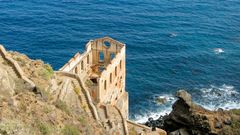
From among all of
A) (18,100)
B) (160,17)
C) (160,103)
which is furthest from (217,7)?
(18,100)

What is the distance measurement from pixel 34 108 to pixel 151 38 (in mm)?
93156

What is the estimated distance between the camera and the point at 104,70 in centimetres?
6725

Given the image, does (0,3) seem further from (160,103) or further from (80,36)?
(160,103)

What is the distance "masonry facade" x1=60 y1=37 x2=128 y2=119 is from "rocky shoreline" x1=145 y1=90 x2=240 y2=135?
9.03 metres

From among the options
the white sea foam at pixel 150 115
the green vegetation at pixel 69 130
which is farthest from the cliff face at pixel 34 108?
the white sea foam at pixel 150 115

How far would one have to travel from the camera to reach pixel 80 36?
12262 centimetres

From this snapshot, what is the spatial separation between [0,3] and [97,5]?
31.6 meters

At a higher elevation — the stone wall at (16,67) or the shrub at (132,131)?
the stone wall at (16,67)

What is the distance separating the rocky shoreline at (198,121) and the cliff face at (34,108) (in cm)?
3294

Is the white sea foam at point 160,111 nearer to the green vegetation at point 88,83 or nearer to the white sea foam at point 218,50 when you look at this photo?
the white sea foam at point 218,50

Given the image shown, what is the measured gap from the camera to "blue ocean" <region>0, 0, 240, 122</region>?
10294cm

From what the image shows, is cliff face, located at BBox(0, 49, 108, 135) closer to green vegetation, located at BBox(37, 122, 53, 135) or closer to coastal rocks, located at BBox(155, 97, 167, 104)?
green vegetation, located at BBox(37, 122, 53, 135)

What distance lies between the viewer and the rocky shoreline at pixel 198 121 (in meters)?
73.1

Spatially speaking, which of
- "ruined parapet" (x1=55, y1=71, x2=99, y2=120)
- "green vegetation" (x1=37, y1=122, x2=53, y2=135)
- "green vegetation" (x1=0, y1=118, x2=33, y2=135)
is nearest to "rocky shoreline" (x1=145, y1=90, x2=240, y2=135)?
"ruined parapet" (x1=55, y1=71, x2=99, y2=120)
